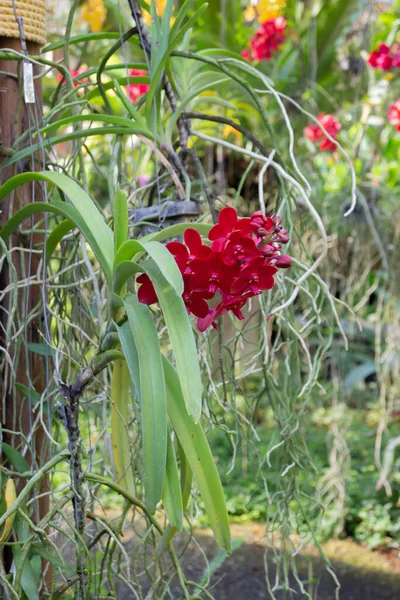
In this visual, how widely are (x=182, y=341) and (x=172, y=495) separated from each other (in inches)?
5.7

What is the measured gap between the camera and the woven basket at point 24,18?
0.93 m

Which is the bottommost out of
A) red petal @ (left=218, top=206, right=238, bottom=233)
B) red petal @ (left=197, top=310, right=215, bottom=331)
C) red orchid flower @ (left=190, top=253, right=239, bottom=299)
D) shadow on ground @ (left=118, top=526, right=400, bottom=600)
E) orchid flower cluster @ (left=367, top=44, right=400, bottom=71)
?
shadow on ground @ (left=118, top=526, right=400, bottom=600)

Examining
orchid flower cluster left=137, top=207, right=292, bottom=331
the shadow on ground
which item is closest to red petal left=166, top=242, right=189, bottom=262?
orchid flower cluster left=137, top=207, right=292, bottom=331

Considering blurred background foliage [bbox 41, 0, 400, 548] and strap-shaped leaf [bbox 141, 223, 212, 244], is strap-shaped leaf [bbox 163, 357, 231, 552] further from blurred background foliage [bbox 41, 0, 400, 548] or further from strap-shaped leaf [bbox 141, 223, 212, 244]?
blurred background foliage [bbox 41, 0, 400, 548]

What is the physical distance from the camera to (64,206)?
0.77m

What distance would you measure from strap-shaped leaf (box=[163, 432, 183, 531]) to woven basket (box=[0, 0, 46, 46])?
604 mm

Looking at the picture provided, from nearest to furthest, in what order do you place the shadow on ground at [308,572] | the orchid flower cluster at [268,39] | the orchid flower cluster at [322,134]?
1. the shadow on ground at [308,572]
2. the orchid flower cluster at [322,134]
3. the orchid flower cluster at [268,39]

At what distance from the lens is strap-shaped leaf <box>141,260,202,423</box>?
1.94ft

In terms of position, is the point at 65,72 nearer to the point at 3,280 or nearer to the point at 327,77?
the point at 3,280

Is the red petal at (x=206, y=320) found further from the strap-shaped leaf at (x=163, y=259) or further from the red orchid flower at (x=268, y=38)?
the red orchid flower at (x=268, y=38)

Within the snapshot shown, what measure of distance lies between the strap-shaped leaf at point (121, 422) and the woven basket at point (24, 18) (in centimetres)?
48

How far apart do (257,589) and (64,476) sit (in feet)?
3.26

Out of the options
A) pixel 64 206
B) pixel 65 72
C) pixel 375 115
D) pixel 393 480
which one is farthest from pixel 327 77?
pixel 64 206

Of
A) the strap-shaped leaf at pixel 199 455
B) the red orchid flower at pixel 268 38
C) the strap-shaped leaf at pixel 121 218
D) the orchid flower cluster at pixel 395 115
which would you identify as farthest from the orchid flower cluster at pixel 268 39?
the strap-shaped leaf at pixel 199 455
